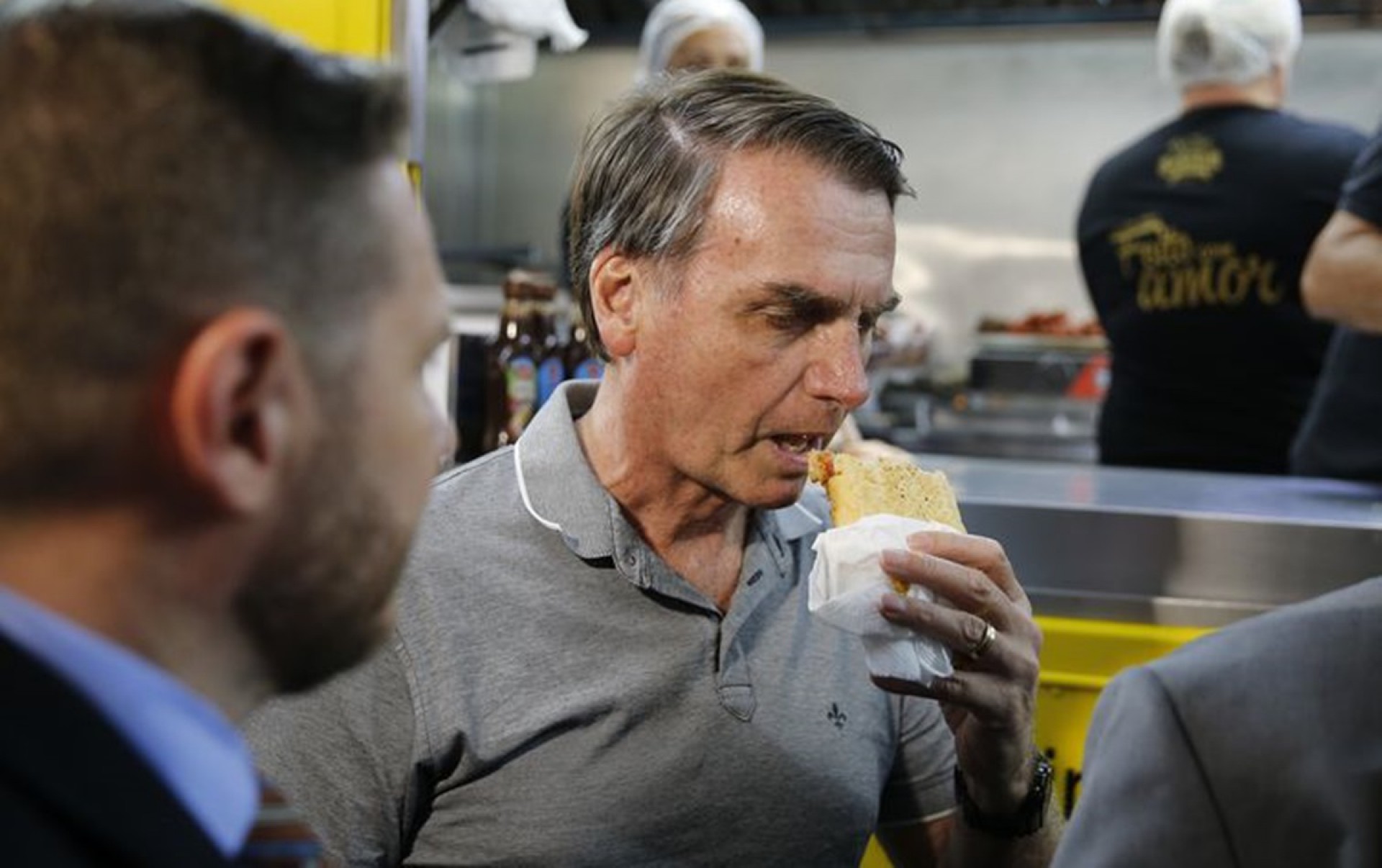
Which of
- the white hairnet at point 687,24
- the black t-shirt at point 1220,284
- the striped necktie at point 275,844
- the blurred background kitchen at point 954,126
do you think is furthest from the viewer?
the blurred background kitchen at point 954,126

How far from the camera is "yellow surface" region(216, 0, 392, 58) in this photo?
279 cm

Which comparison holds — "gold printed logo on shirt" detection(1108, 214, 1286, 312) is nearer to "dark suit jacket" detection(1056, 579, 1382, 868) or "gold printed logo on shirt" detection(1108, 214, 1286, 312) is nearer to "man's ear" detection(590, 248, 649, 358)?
"man's ear" detection(590, 248, 649, 358)

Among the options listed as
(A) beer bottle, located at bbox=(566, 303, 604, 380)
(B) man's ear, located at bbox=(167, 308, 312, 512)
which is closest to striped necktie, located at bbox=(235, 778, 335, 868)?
(B) man's ear, located at bbox=(167, 308, 312, 512)

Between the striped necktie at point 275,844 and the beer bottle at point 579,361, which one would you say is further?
the beer bottle at point 579,361

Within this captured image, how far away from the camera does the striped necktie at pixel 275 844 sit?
0.98 meters

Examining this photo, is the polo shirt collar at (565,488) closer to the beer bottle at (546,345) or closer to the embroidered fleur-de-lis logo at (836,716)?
the embroidered fleur-de-lis logo at (836,716)

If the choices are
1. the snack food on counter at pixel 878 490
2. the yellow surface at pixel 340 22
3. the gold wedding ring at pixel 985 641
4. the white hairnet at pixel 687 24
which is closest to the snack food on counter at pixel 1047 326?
the white hairnet at pixel 687 24

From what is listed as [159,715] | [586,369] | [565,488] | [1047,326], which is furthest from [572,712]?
[1047,326]

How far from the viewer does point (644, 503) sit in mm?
1959

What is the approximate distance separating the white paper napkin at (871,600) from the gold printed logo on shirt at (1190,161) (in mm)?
2630

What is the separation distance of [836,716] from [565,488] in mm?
422

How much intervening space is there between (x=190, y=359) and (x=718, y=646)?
112 centimetres

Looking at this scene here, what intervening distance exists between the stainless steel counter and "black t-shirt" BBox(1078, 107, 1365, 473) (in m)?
1.07

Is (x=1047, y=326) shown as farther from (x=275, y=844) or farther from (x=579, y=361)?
(x=275, y=844)
